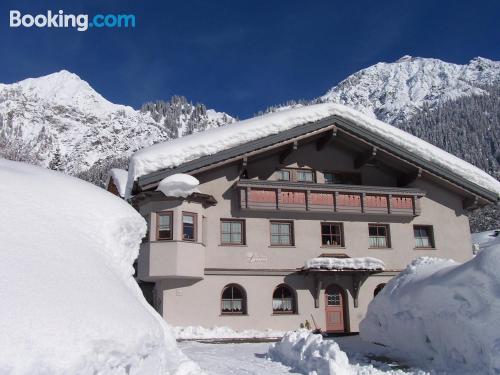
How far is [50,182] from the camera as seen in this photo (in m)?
7.02

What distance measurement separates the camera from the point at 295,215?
21.0 meters

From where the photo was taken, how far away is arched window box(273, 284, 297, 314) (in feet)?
66.2

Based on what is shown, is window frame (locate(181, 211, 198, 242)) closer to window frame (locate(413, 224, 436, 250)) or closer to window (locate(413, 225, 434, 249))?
window frame (locate(413, 224, 436, 250))

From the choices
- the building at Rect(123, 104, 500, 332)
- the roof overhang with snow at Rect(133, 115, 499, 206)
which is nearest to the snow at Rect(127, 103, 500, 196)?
the building at Rect(123, 104, 500, 332)

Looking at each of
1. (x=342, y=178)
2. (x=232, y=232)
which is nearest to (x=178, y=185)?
(x=232, y=232)

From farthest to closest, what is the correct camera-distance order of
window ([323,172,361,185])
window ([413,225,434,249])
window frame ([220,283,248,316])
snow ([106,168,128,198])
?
snow ([106,168,128,198])
window ([323,172,361,185])
window ([413,225,434,249])
window frame ([220,283,248,316])

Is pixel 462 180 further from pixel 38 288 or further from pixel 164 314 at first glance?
pixel 38 288

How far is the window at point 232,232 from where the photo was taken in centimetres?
2022

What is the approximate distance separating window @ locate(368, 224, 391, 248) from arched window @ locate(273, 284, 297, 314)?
14.5 ft

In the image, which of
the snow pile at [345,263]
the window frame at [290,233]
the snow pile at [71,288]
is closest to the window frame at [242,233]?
the window frame at [290,233]

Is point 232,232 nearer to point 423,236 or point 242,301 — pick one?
point 242,301

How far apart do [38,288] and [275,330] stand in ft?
52.3

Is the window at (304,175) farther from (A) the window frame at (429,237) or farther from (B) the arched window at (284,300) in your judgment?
(A) the window frame at (429,237)

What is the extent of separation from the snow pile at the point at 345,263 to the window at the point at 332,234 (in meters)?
1.45
